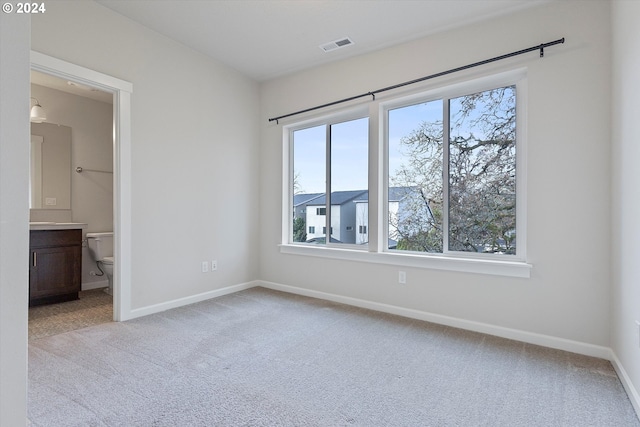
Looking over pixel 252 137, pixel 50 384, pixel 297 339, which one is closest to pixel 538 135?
pixel 297 339

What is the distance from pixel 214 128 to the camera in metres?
3.65

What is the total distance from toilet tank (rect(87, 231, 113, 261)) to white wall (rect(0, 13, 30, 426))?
142 inches

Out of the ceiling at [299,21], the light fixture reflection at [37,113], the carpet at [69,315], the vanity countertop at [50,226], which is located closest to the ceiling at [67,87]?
the light fixture reflection at [37,113]

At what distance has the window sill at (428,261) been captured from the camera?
2535 millimetres

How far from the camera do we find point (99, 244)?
4094 mm

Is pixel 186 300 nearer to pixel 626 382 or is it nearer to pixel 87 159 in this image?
pixel 87 159

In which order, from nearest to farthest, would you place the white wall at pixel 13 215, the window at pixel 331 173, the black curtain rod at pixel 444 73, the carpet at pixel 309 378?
the white wall at pixel 13 215, the carpet at pixel 309 378, the black curtain rod at pixel 444 73, the window at pixel 331 173

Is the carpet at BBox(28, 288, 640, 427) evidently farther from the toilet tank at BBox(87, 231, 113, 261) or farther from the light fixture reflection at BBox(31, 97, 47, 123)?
the light fixture reflection at BBox(31, 97, 47, 123)

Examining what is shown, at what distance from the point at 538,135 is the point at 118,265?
3.60m

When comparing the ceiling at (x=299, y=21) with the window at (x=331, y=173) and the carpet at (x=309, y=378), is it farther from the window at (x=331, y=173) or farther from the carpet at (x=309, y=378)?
the carpet at (x=309, y=378)

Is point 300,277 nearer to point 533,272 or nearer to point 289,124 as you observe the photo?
point 289,124

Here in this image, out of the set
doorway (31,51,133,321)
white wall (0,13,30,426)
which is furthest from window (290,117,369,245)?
white wall (0,13,30,426)

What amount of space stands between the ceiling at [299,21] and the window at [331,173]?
0.83m

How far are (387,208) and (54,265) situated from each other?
363cm
